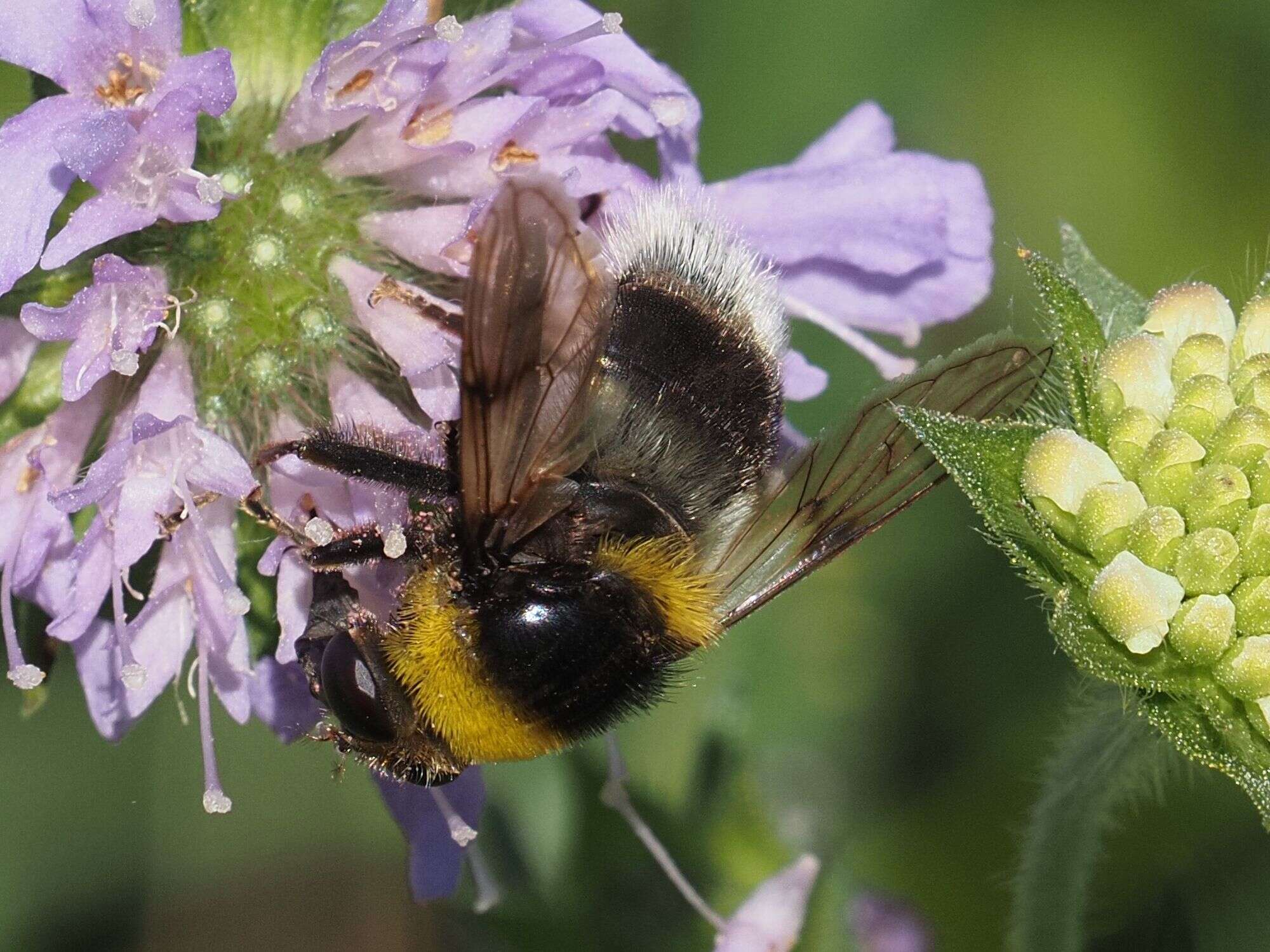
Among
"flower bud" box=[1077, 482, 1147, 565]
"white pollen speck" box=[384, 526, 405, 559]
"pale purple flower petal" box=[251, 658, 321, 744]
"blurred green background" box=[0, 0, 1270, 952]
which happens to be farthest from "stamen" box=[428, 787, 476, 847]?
"flower bud" box=[1077, 482, 1147, 565]

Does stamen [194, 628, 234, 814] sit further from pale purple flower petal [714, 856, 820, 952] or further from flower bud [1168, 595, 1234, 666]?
→ flower bud [1168, 595, 1234, 666]

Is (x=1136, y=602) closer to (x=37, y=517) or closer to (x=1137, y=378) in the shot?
(x=1137, y=378)

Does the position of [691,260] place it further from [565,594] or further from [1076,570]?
[1076,570]

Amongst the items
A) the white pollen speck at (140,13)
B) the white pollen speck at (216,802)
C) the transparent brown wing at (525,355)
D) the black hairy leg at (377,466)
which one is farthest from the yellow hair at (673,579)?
the white pollen speck at (140,13)

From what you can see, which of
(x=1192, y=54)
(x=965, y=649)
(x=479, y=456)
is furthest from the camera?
(x=1192, y=54)

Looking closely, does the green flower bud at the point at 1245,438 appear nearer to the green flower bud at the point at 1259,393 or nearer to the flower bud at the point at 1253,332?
the green flower bud at the point at 1259,393

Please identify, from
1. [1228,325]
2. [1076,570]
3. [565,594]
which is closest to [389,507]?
[565,594]

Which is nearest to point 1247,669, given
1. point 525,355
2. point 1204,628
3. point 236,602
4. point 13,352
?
point 1204,628
